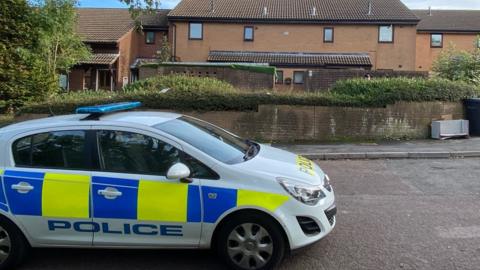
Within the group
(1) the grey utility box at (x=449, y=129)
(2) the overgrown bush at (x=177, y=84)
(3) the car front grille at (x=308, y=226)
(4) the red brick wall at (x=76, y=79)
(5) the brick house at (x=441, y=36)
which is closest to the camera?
(3) the car front grille at (x=308, y=226)

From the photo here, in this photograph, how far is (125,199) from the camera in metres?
4.68

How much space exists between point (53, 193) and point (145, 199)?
0.83m

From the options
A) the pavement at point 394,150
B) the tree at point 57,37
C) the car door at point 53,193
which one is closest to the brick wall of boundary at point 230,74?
the tree at point 57,37

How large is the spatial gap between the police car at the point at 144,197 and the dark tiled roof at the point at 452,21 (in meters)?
39.8

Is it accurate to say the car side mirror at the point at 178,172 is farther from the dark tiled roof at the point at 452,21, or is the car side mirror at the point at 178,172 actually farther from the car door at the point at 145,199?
the dark tiled roof at the point at 452,21

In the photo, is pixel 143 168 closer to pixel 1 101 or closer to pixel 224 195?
pixel 224 195

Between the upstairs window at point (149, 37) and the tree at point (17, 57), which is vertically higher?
the upstairs window at point (149, 37)

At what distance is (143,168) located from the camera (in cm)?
479

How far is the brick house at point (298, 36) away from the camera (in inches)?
1384

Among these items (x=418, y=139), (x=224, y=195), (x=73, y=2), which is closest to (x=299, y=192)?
(x=224, y=195)

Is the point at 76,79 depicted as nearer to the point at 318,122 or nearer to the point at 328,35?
the point at 328,35

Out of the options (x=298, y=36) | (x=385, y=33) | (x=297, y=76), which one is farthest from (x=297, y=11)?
(x=385, y=33)

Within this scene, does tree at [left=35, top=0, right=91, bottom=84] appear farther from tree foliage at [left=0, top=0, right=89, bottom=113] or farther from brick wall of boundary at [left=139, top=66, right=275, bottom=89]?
brick wall of boundary at [left=139, top=66, right=275, bottom=89]

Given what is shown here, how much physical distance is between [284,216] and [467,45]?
40.4 metres
